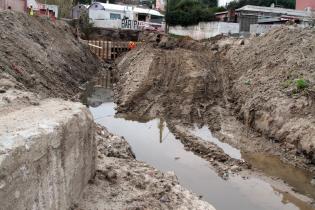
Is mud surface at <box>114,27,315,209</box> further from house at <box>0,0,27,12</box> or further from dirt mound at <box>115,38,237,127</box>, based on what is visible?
house at <box>0,0,27,12</box>

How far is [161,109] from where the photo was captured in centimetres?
2039

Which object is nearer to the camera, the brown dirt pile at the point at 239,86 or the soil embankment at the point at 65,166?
the soil embankment at the point at 65,166

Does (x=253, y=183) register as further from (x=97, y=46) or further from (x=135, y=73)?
(x=97, y=46)

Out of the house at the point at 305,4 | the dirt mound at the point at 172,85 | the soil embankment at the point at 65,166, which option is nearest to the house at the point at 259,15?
the house at the point at 305,4

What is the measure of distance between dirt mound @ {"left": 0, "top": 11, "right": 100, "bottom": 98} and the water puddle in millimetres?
6278

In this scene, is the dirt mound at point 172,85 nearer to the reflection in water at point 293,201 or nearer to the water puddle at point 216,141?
the water puddle at point 216,141

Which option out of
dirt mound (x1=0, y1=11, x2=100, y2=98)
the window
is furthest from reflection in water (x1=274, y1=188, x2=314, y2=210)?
the window

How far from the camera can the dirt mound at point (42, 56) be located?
708 inches

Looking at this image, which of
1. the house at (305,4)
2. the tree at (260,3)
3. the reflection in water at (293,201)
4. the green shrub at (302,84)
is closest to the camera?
the reflection in water at (293,201)

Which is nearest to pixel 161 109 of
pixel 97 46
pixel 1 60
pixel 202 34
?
pixel 1 60

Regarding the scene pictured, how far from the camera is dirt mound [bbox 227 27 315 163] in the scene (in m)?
15.5

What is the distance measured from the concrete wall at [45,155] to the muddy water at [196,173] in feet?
15.1

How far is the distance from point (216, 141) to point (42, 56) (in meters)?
10.9

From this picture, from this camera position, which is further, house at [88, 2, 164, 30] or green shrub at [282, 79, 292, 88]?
house at [88, 2, 164, 30]
